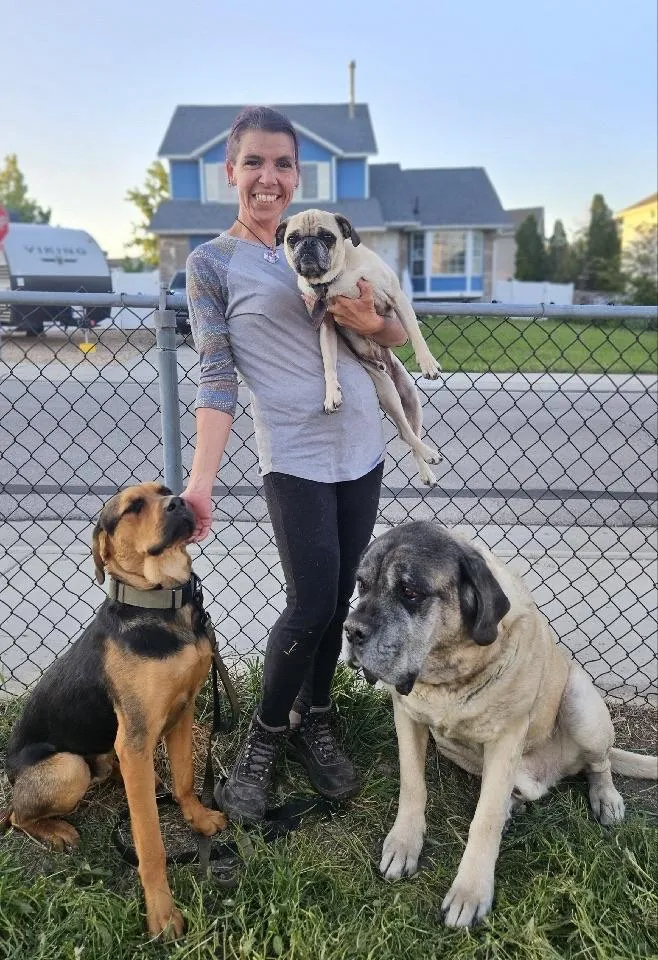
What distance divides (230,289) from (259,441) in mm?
525

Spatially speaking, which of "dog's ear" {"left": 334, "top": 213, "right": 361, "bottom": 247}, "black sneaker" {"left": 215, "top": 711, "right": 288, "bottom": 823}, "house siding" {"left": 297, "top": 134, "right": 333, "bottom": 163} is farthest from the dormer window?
"black sneaker" {"left": 215, "top": 711, "right": 288, "bottom": 823}

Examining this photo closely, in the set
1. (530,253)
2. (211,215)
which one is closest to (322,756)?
(211,215)

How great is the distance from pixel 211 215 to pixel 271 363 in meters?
29.8

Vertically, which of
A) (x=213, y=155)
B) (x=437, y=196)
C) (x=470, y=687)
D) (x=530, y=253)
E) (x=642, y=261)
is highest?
(x=213, y=155)

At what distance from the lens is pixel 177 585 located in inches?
99.8

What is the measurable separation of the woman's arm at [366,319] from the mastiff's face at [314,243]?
0.11 meters

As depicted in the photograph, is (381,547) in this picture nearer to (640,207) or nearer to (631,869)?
(631,869)

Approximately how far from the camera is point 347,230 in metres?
2.93

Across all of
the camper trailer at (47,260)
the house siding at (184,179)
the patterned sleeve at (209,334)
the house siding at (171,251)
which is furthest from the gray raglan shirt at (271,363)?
the house siding at (184,179)

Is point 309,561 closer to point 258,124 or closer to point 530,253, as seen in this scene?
point 258,124

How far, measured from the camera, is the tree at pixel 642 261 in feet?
106

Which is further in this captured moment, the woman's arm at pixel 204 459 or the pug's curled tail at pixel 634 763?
the pug's curled tail at pixel 634 763

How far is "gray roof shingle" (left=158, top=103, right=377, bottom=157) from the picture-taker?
102 ft

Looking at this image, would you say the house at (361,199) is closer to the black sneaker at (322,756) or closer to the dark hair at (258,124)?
the dark hair at (258,124)
